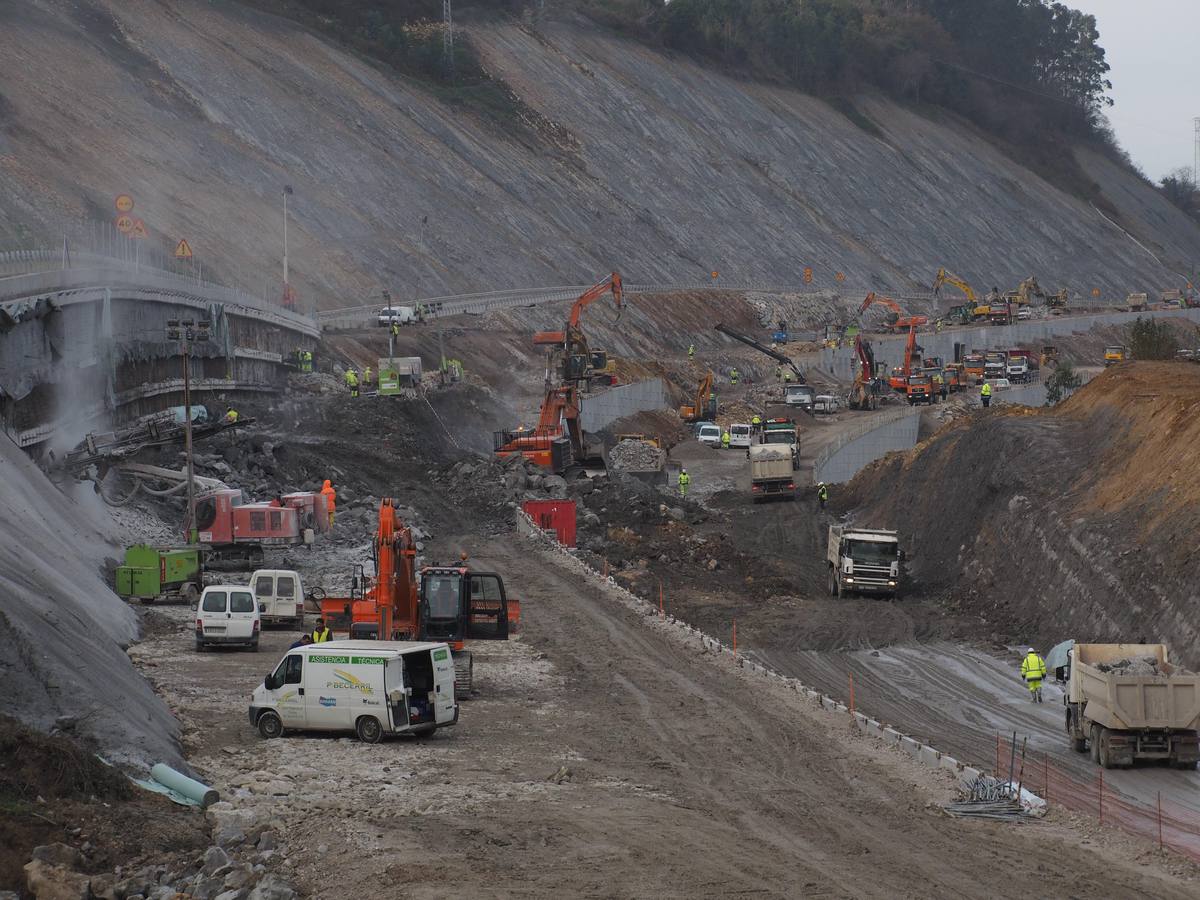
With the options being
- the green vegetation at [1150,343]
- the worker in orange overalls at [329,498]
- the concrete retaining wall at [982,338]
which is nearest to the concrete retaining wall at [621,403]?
the concrete retaining wall at [982,338]

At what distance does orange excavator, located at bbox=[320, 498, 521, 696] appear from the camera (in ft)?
92.9

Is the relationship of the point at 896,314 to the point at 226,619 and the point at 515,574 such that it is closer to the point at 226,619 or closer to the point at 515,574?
the point at 515,574

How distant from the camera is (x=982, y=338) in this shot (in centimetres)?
10919

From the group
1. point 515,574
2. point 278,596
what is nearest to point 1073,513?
point 515,574

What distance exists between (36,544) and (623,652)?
12.4 metres

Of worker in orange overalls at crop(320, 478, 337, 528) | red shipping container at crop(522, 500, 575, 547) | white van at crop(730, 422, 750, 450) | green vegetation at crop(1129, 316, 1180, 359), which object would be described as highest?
green vegetation at crop(1129, 316, 1180, 359)

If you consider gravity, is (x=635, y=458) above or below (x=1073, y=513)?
above

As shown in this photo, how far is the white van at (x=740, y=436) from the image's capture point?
73.6 metres

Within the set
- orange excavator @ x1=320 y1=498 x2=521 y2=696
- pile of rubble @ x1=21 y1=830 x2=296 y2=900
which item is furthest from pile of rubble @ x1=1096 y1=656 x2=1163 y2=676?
pile of rubble @ x1=21 y1=830 x2=296 y2=900

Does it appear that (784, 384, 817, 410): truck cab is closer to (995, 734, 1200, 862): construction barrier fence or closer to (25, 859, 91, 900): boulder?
(995, 734, 1200, 862): construction barrier fence

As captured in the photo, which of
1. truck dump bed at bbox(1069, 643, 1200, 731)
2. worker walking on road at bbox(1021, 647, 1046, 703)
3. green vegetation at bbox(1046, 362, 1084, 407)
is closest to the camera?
truck dump bed at bbox(1069, 643, 1200, 731)

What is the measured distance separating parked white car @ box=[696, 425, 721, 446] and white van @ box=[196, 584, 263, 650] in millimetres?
43993

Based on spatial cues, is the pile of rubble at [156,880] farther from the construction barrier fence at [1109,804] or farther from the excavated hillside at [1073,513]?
the excavated hillside at [1073,513]

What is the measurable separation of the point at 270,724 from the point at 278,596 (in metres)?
14.1
